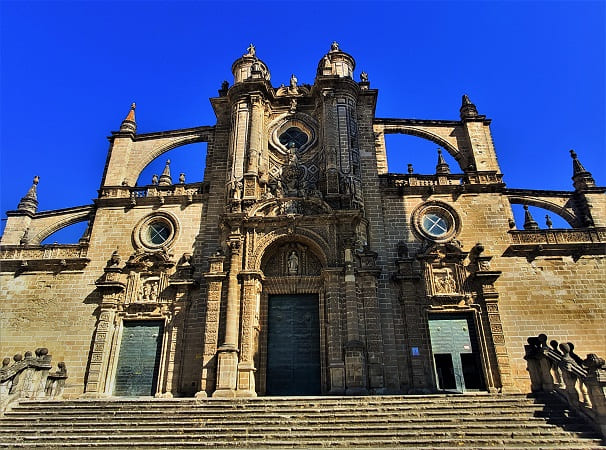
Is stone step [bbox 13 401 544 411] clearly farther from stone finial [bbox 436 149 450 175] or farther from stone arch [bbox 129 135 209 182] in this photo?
stone finial [bbox 436 149 450 175]

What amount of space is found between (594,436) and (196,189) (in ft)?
53.3

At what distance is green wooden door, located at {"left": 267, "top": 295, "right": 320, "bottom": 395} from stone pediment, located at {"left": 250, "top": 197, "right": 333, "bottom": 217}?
3171 mm

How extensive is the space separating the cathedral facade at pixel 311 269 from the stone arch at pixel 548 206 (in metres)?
0.09

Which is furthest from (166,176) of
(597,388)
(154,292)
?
(597,388)

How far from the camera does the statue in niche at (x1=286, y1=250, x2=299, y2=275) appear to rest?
17.0 meters

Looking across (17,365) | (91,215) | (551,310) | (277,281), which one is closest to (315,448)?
(277,281)

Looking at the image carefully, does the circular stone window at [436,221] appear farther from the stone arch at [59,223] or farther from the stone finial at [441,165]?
the stone arch at [59,223]

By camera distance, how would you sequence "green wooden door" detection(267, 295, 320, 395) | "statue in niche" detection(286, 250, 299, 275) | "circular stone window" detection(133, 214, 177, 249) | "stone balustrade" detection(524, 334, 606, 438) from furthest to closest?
"circular stone window" detection(133, 214, 177, 249) < "statue in niche" detection(286, 250, 299, 275) < "green wooden door" detection(267, 295, 320, 395) < "stone balustrade" detection(524, 334, 606, 438)

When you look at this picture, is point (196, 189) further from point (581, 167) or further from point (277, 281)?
point (581, 167)

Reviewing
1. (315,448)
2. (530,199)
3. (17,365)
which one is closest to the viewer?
(315,448)

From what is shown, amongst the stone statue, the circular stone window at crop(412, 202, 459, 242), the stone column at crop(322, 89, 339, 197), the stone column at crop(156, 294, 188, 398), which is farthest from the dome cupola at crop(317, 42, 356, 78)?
the stone statue

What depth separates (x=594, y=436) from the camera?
9.82 metres

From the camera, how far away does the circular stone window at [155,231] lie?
1869 centimetres

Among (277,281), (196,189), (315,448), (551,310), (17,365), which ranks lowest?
(315,448)
